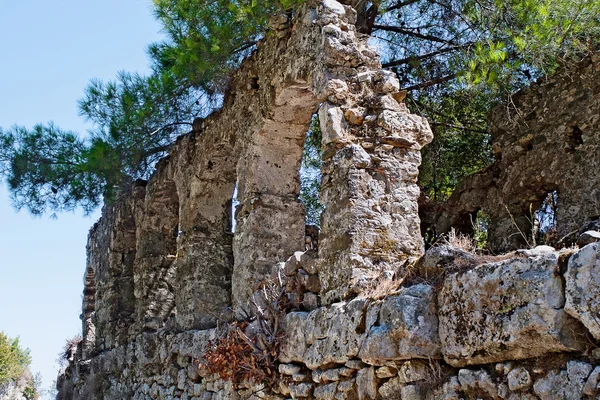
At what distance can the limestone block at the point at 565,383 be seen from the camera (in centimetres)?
280

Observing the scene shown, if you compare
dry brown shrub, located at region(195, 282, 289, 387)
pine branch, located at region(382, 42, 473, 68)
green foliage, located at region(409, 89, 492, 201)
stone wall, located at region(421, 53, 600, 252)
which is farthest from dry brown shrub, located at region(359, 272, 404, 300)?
green foliage, located at region(409, 89, 492, 201)

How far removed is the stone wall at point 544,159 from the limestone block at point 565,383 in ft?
Result: 11.8

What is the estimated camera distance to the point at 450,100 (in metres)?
9.57

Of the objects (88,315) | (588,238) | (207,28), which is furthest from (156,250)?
(588,238)

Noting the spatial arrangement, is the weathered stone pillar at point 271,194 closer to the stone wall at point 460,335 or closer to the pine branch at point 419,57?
the stone wall at point 460,335

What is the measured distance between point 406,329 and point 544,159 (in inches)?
180

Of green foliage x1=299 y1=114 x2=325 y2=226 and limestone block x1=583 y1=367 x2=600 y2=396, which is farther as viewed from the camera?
green foliage x1=299 y1=114 x2=325 y2=226

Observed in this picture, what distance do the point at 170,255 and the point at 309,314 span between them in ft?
18.1

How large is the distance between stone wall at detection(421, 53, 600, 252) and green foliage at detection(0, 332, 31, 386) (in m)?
24.9

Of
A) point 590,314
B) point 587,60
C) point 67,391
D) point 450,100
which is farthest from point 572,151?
point 67,391

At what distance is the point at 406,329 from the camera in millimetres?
3717

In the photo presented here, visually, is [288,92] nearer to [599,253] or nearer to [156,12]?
[156,12]

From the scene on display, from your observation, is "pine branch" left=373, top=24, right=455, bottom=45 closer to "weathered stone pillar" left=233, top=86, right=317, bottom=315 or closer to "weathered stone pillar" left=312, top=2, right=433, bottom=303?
"weathered stone pillar" left=233, top=86, right=317, bottom=315

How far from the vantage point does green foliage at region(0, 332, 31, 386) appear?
28719 millimetres
